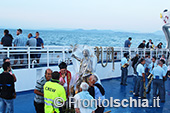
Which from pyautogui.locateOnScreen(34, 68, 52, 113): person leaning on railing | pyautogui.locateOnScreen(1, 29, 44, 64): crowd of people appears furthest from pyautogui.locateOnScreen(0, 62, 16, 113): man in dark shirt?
pyautogui.locateOnScreen(1, 29, 44, 64): crowd of people

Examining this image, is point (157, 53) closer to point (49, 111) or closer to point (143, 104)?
point (143, 104)

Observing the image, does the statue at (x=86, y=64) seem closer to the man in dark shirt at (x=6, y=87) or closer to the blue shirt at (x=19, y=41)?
the man in dark shirt at (x=6, y=87)

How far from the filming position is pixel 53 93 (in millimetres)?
3926

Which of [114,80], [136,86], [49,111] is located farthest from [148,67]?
[49,111]

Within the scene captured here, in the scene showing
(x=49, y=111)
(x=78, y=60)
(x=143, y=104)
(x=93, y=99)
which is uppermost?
(x=78, y=60)

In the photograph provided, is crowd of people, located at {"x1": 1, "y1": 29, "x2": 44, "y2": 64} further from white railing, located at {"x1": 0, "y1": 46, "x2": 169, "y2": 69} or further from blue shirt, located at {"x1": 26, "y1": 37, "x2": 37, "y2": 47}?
white railing, located at {"x1": 0, "y1": 46, "x2": 169, "y2": 69}

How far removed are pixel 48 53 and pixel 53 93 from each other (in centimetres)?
528

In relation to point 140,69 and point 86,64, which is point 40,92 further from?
point 140,69

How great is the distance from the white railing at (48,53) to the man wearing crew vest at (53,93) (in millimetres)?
2977

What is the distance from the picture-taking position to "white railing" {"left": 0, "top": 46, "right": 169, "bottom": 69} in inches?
328

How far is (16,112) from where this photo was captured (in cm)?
604

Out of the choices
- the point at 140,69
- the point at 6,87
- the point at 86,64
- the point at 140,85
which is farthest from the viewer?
the point at 140,85

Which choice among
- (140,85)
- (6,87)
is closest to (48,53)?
(140,85)

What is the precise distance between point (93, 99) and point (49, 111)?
893mm
